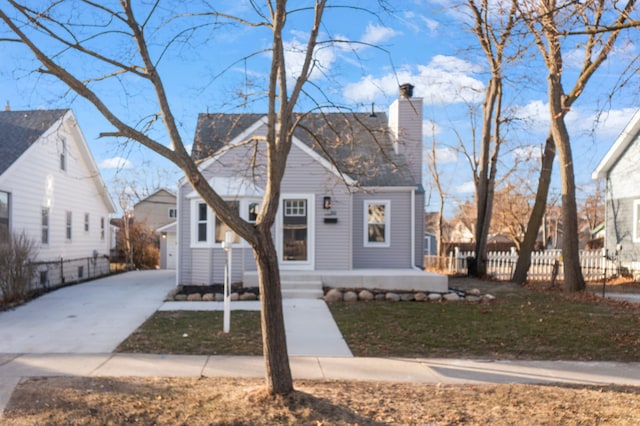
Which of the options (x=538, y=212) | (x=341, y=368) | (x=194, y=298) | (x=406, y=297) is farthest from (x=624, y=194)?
(x=341, y=368)

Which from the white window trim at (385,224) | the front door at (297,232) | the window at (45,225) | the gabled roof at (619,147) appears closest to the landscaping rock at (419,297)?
the front door at (297,232)

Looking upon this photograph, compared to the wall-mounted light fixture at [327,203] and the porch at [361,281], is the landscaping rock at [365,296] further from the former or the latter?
the wall-mounted light fixture at [327,203]

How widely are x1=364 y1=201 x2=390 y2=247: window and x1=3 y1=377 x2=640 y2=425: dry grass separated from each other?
10740 mm

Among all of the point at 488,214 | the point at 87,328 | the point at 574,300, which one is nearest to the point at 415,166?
the point at 488,214

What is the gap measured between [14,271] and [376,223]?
1003cm

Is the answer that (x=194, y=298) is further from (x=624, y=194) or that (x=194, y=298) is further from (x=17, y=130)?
(x=624, y=194)

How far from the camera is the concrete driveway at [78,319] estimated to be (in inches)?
308

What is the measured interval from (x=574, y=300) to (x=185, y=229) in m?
10.4

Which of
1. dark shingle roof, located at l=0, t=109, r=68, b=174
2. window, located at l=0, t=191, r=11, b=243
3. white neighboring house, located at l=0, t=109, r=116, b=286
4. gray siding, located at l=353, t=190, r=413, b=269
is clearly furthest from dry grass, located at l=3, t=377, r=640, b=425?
gray siding, located at l=353, t=190, r=413, b=269

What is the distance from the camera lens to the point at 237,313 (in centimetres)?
1056

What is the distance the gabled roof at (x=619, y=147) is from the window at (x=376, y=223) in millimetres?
9419

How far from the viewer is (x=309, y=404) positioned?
4.97m

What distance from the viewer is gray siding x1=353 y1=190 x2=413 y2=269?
648 inches

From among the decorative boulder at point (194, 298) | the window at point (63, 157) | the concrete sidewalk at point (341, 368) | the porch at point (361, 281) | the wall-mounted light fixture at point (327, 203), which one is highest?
the window at point (63, 157)
